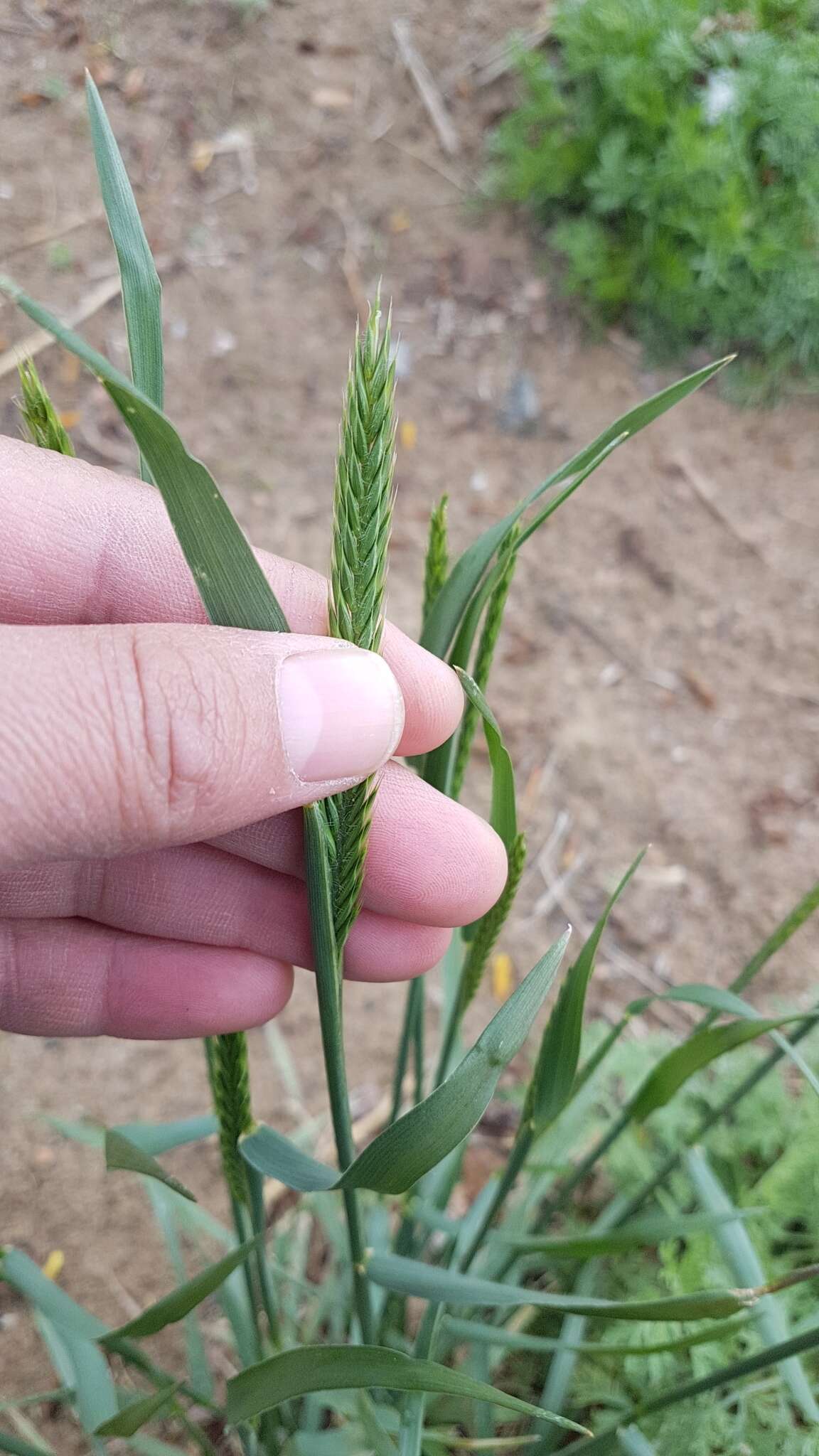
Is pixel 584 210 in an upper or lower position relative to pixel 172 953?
upper

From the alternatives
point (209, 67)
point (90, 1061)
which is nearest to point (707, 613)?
point (90, 1061)

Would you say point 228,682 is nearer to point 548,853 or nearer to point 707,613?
point 548,853

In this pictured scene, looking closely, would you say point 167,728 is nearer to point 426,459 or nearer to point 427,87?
point 426,459

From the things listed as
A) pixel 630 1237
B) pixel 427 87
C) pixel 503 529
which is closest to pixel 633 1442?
pixel 630 1237

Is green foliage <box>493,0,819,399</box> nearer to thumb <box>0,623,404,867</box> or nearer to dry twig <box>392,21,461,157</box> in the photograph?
dry twig <box>392,21,461,157</box>

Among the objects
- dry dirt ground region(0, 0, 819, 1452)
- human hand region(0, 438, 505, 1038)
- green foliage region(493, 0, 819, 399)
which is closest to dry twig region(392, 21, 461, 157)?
dry dirt ground region(0, 0, 819, 1452)

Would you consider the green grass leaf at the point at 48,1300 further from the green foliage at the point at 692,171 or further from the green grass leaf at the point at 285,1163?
the green foliage at the point at 692,171
